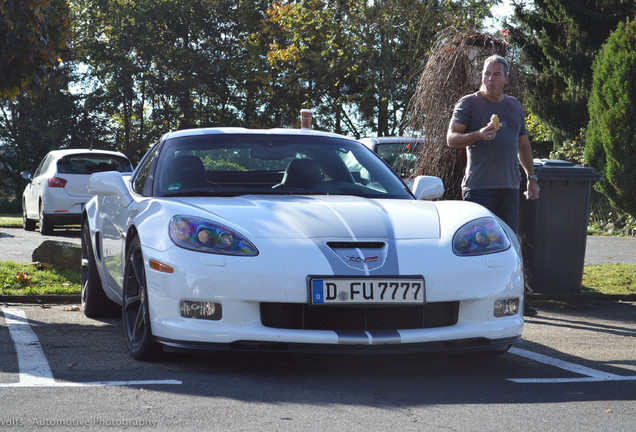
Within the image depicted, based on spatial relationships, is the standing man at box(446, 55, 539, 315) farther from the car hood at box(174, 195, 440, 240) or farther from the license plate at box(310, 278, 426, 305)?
the license plate at box(310, 278, 426, 305)

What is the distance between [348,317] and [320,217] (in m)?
0.61

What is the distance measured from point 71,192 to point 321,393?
12939 millimetres

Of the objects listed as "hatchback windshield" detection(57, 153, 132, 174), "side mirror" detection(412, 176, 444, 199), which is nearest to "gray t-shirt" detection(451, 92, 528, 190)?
"side mirror" detection(412, 176, 444, 199)

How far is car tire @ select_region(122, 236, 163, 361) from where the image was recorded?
486 cm

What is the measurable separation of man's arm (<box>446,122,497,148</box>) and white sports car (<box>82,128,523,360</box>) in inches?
53.9

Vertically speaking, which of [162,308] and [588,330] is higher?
[162,308]

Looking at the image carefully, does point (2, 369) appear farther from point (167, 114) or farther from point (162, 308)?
point (167, 114)

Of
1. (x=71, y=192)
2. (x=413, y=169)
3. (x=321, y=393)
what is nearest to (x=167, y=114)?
(x=71, y=192)

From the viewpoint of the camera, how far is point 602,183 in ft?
55.8

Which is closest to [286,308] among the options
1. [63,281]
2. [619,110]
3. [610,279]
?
[63,281]

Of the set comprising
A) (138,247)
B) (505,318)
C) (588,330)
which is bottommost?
(588,330)

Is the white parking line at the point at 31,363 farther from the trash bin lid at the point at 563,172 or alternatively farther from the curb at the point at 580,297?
the trash bin lid at the point at 563,172

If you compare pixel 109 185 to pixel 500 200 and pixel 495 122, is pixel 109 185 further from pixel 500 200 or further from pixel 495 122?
pixel 500 200

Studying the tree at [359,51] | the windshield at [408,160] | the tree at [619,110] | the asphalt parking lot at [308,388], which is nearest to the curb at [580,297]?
the windshield at [408,160]
